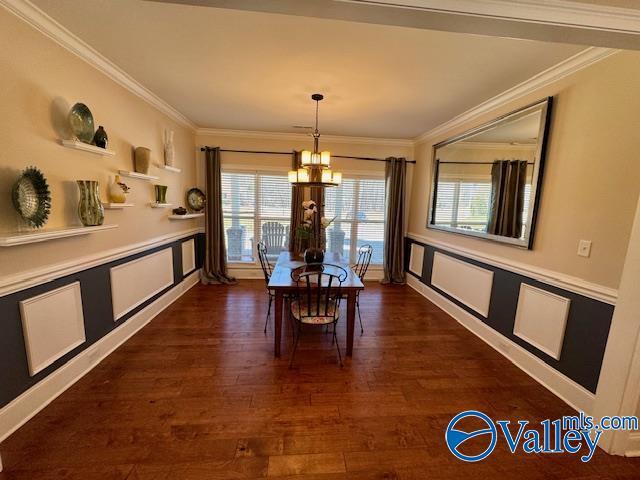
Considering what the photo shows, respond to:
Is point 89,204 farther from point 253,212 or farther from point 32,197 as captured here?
point 253,212

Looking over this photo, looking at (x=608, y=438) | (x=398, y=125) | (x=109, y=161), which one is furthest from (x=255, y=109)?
(x=608, y=438)

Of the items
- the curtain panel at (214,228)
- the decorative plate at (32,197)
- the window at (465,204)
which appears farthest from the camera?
the curtain panel at (214,228)

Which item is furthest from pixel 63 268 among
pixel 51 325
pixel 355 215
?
pixel 355 215

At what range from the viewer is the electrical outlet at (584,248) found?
1.96m

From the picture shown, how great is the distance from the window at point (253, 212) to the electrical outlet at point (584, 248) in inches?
150

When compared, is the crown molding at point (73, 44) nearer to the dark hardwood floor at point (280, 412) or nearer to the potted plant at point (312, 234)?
the potted plant at point (312, 234)

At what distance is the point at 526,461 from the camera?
160 cm

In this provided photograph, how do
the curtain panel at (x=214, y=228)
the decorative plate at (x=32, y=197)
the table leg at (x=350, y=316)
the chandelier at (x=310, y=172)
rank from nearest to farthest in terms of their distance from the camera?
the decorative plate at (x=32, y=197) → the table leg at (x=350, y=316) → the chandelier at (x=310, y=172) → the curtain panel at (x=214, y=228)

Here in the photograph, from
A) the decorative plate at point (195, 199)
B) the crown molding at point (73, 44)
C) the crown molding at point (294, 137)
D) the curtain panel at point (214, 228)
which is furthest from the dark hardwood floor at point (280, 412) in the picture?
the crown molding at point (294, 137)

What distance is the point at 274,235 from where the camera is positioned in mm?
4934

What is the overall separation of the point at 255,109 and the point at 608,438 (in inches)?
168

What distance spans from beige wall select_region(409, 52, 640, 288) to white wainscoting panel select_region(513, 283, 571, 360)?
244 mm

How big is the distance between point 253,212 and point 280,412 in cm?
351

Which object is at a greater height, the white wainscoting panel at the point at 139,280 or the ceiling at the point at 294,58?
the ceiling at the point at 294,58
